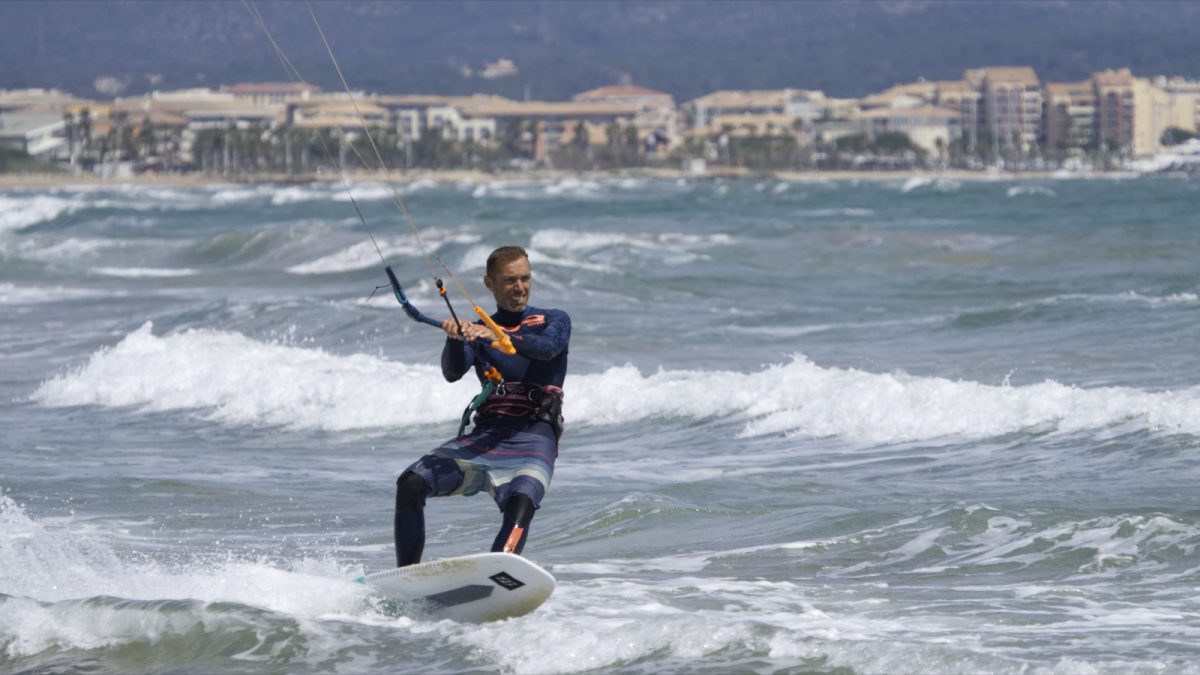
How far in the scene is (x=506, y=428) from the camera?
7168mm

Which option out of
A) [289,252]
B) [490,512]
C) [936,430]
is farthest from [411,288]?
[490,512]

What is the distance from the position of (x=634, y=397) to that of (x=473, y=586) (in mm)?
8731

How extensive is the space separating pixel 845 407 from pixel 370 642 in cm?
793

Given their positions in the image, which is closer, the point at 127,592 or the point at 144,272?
the point at 127,592

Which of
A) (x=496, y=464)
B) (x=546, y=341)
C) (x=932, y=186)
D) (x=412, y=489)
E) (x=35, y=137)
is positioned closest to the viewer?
(x=546, y=341)

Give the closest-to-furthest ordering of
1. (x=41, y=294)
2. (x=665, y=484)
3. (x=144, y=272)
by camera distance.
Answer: (x=665, y=484) < (x=41, y=294) < (x=144, y=272)

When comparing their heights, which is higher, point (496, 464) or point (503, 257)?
point (503, 257)

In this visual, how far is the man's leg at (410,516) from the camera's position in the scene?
23.0 ft

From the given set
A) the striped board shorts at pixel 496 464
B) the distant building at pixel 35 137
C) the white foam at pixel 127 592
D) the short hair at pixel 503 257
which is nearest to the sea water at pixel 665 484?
the white foam at pixel 127 592

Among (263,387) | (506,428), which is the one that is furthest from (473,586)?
(263,387)

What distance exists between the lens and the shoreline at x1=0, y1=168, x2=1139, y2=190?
161375 millimetres

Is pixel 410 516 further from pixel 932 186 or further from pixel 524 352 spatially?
pixel 932 186

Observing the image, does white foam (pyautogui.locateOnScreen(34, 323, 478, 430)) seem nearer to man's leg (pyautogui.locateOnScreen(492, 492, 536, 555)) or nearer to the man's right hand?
man's leg (pyautogui.locateOnScreen(492, 492, 536, 555))

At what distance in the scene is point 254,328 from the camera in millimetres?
23969
